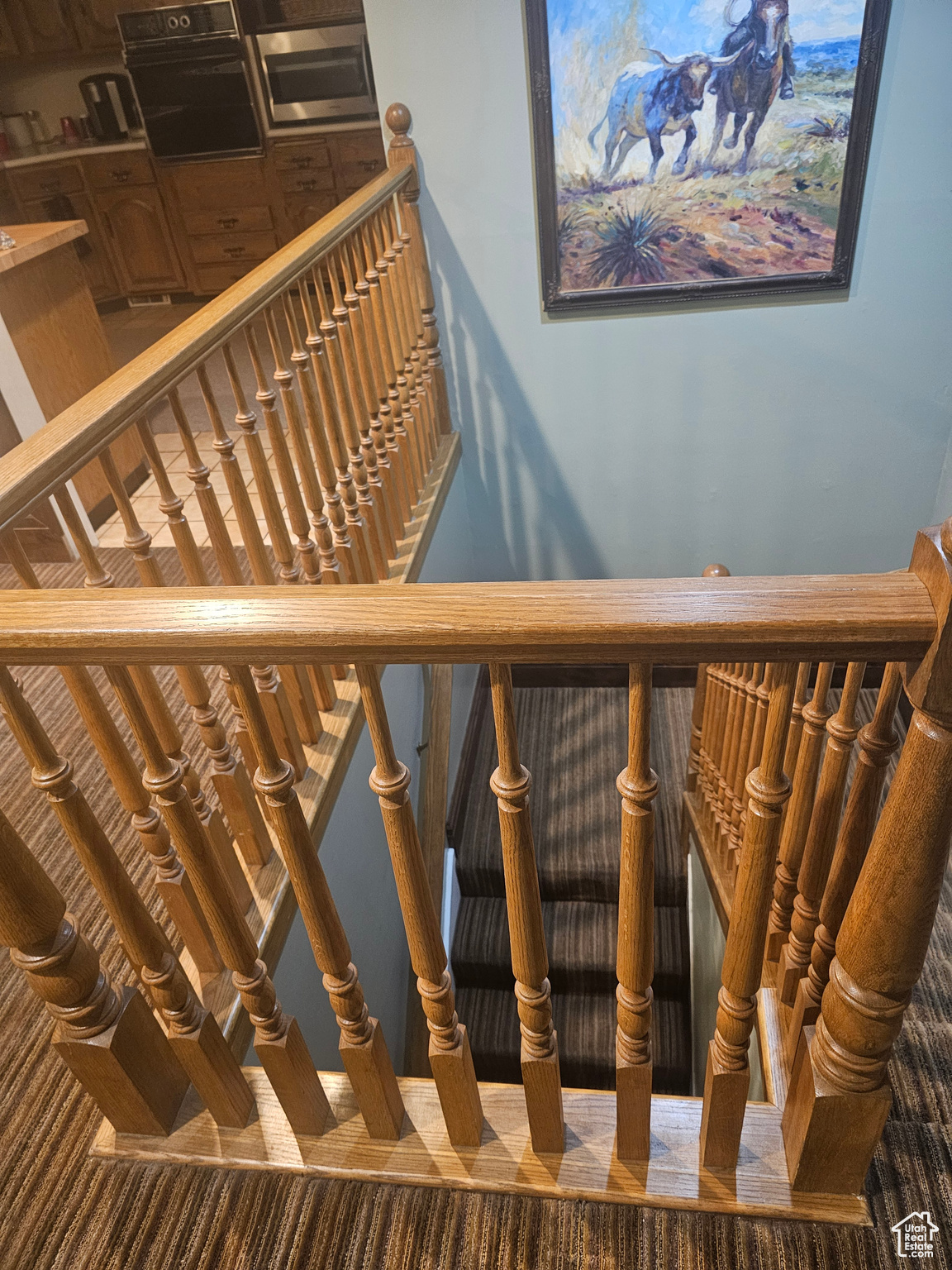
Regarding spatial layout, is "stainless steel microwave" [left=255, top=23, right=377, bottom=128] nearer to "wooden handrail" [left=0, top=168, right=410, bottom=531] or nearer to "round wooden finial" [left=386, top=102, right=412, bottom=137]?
"round wooden finial" [left=386, top=102, right=412, bottom=137]

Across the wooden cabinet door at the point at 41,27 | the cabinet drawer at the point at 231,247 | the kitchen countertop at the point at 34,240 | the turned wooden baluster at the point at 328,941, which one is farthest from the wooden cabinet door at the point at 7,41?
the turned wooden baluster at the point at 328,941

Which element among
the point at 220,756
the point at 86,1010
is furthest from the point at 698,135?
the point at 86,1010

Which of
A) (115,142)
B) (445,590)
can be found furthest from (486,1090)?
(115,142)

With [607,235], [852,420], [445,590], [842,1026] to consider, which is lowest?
[852,420]

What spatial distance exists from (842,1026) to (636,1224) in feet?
1.32

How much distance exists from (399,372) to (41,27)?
5.11 metres

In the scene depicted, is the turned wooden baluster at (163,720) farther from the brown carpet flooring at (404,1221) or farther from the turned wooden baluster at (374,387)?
the turned wooden baluster at (374,387)

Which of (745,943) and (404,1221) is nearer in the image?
(745,943)

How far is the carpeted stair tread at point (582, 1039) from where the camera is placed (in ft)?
9.64

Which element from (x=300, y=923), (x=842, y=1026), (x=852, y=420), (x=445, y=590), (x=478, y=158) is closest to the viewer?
(x=445, y=590)

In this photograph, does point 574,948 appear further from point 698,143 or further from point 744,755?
point 698,143

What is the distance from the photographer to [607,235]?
10.2 feet

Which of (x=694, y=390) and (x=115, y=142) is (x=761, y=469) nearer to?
(x=694, y=390)

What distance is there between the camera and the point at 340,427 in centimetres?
225
